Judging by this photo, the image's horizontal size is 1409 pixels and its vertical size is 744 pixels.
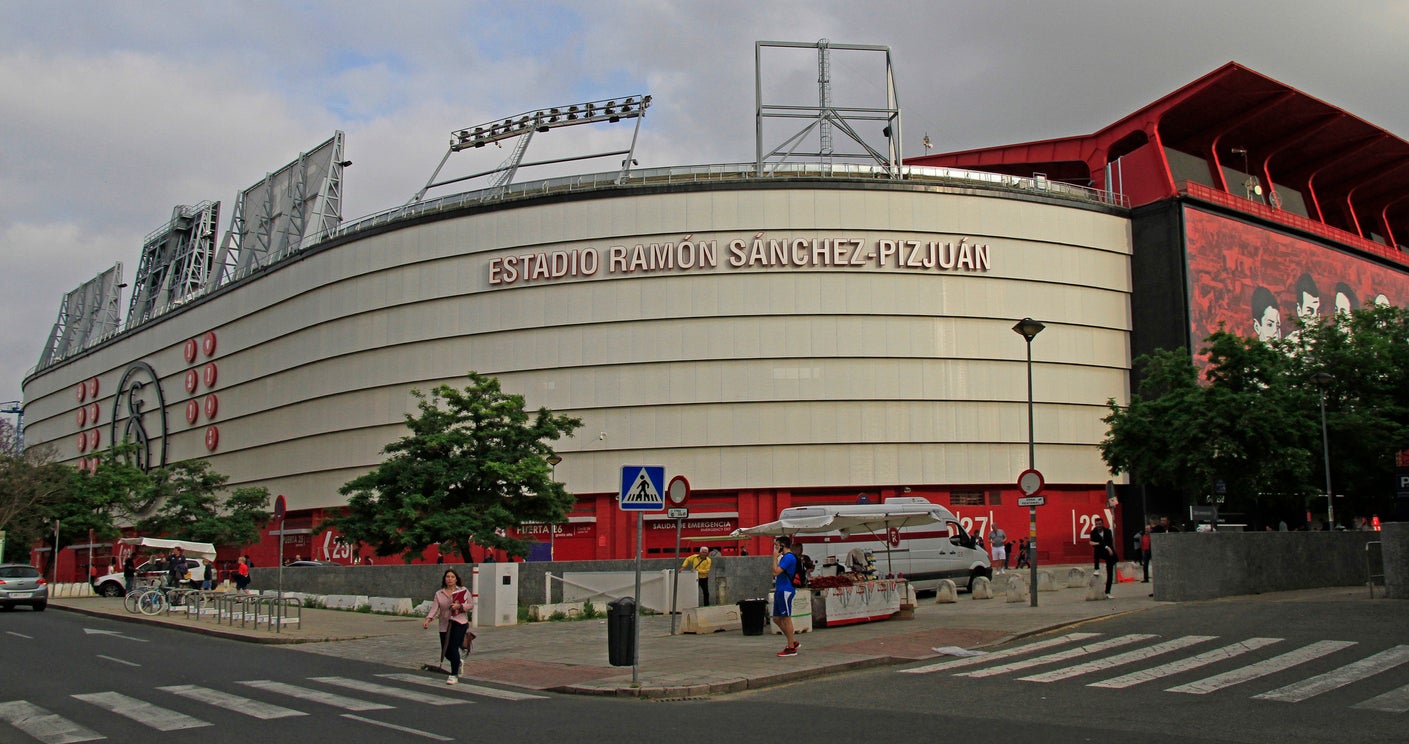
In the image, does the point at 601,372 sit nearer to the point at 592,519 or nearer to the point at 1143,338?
the point at 592,519

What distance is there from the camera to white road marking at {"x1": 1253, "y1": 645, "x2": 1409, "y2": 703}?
1183 centimetres

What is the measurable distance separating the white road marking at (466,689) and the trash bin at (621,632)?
1.75m

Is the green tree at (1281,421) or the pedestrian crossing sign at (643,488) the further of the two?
the green tree at (1281,421)

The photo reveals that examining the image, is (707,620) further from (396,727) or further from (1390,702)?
(1390,702)

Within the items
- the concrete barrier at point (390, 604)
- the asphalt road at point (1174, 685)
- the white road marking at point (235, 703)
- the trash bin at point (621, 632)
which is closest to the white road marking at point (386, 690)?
the white road marking at point (235, 703)

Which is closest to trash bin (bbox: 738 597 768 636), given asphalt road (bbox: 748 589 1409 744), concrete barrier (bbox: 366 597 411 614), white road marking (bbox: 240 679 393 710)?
asphalt road (bbox: 748 589 1409 744)

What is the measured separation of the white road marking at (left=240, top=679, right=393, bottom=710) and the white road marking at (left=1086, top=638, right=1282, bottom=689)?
8637 millimetres

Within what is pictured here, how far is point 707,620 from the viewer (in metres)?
21.4

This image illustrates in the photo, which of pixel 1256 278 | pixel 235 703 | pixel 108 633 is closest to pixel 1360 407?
pixel 1256 278

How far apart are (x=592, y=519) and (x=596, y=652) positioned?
105 feet

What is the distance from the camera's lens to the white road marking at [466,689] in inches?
555

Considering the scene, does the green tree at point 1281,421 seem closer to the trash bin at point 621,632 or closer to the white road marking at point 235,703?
the trash bin at point 621,632

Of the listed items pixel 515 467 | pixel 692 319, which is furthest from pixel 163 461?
pixel 515 467

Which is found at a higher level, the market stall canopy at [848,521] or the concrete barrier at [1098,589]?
the market stall canopy at [848,521]
